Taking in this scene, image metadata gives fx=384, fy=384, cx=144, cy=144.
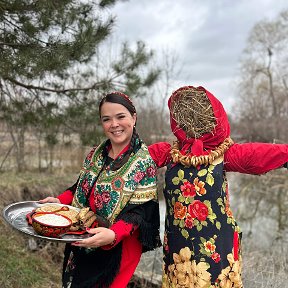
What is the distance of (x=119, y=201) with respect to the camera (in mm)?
1936

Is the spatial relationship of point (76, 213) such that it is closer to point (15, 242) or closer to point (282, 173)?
point (15, 242)

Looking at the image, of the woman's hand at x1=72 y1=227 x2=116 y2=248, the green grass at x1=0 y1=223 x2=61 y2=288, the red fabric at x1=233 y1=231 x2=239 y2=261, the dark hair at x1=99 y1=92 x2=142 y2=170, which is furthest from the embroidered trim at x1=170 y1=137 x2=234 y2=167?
the green grass at x1=0 y1=223 x2=61 y2=288

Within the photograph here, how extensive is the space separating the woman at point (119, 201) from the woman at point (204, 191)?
13cm

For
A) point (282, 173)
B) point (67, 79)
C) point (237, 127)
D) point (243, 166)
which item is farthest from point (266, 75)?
point (243, 166)

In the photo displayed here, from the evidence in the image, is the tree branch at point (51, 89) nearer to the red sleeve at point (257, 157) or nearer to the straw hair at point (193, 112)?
the straw hair at point (193, 112)

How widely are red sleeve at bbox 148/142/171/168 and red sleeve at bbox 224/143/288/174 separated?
1.19 feet

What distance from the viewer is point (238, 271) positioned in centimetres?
200

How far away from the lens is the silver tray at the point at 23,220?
1.70 meters

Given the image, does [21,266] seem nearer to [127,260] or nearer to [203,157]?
[127,260]

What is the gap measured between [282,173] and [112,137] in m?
10.2

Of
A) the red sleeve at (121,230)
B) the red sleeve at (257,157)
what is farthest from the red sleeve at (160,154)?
the red sleeve at (121,230)

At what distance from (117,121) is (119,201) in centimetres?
42

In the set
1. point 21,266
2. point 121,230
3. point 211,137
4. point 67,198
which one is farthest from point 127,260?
point 21,266

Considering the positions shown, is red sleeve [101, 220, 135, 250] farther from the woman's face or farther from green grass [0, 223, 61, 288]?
green grass [0, 223, 61, 288]
